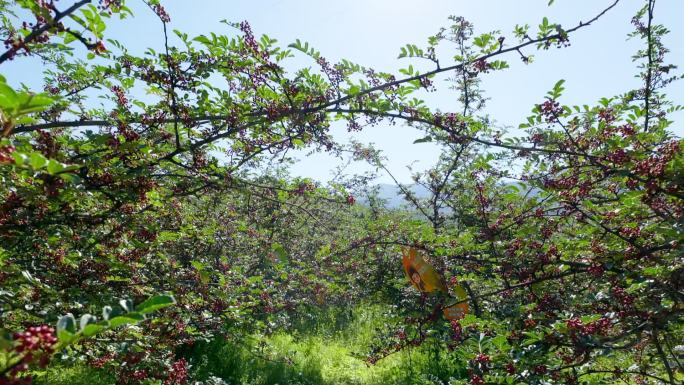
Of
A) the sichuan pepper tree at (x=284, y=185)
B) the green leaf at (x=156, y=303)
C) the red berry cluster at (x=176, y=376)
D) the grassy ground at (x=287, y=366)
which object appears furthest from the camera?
the grassy ground at (x=287, y=366)

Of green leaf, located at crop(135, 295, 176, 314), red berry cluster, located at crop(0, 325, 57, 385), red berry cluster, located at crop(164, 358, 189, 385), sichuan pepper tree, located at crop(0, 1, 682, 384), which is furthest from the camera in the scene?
red berry cluster, located at crop(164, 358, 189, 385)

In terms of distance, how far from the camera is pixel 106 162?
2.13 meters

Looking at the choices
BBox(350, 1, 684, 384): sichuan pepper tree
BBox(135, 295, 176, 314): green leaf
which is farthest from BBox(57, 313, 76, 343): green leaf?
BBox(350, 1, 684, 384): sichuan pepper tree

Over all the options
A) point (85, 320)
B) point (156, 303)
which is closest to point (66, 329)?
point (85, 320)

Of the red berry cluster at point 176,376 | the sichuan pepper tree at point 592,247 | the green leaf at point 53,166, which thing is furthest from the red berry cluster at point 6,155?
the red berry cluster at point 176,376

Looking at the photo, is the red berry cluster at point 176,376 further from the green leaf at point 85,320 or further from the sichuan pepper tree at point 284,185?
the green leaf at point 85,320

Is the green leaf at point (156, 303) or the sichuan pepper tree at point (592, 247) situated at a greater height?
the sichuan pepper tree at point (592, 247)

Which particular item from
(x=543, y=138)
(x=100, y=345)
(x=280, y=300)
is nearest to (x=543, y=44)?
(x=543, y=138)

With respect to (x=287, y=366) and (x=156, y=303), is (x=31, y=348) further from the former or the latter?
(x=287, y=366)

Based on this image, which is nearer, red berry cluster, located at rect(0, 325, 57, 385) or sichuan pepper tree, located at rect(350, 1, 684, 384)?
red berry cluster, located at rect(0, 325, 57, 385)

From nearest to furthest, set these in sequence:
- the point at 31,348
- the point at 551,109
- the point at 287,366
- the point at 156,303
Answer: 1. the point at 31,348
2. the point at 156,303
3. the point at 551,109
4. the point at 287,366

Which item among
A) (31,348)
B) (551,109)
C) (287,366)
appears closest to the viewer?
(31,348)

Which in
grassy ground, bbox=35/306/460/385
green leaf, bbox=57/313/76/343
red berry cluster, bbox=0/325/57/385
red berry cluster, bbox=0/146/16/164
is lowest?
red berry cluster, bbox=0/325/57/385

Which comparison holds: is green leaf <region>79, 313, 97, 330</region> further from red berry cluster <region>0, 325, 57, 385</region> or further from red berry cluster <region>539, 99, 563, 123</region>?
red berry cluster <region>539, 99, 563, 123</region>
